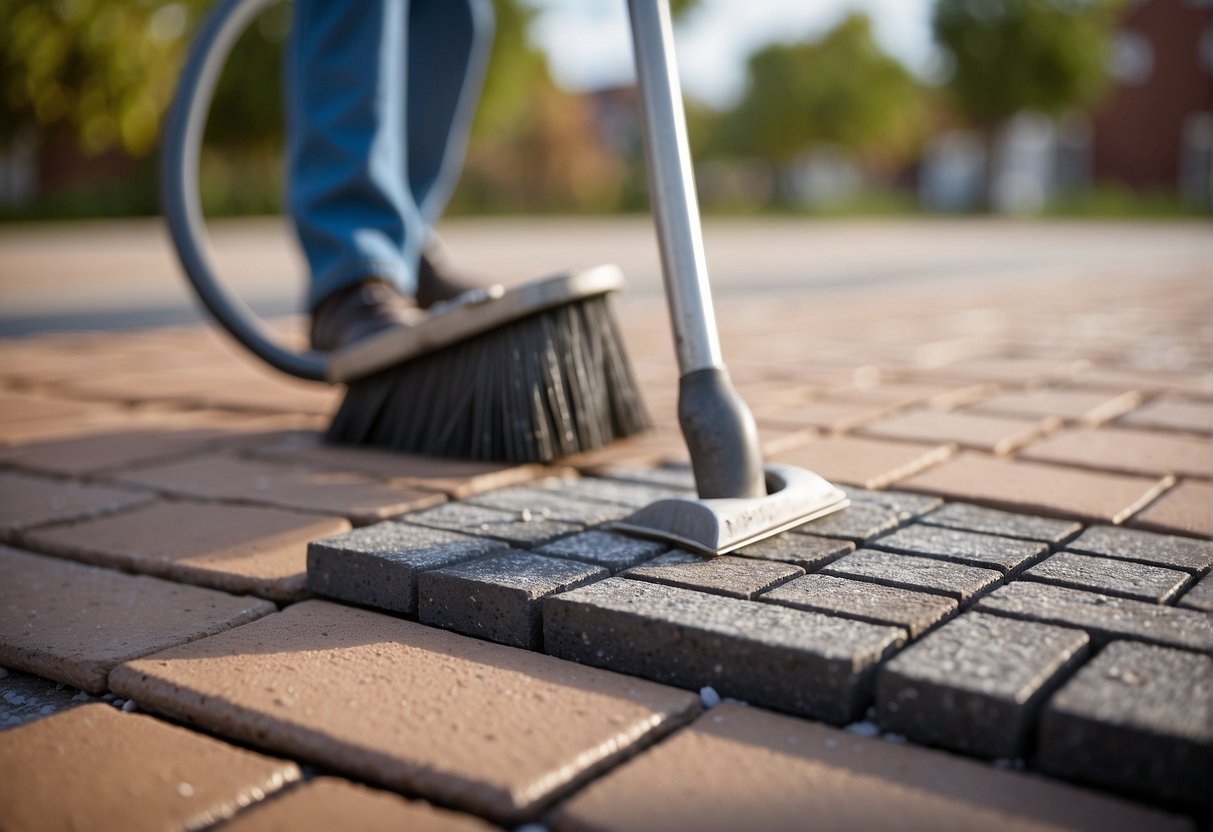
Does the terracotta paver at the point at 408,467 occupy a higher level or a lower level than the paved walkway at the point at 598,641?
higher

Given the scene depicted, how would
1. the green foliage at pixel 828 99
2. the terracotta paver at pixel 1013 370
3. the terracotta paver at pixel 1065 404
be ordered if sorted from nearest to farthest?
the terracotta paver at pixel 1065 404 → the terracotta paver at pixel 1013 370 → the green foliage at pixel 828 99

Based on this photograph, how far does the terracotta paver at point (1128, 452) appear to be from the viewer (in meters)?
1.81

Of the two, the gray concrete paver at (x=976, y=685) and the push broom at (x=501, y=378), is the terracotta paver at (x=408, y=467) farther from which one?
the gray concrete paver at (x=976, y=685)

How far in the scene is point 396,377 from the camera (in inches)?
81.5

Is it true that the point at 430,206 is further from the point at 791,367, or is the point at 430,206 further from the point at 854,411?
the point at 854,411

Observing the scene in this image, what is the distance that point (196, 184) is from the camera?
246 cm

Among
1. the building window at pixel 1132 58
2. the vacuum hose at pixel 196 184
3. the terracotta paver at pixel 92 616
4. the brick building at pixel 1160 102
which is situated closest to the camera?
the terracotta paver at pixel 92 616

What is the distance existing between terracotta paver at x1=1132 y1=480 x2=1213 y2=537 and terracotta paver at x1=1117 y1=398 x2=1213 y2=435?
0.49m

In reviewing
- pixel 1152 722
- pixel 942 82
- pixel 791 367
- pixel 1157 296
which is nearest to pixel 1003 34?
pixel 942 82

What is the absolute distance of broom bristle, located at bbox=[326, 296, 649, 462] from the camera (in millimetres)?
1871

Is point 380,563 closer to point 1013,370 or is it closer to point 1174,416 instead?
point 1174,416

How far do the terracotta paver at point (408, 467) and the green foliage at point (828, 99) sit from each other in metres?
33.7

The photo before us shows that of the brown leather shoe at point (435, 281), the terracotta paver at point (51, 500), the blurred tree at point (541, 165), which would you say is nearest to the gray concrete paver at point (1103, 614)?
the terracotta paver at point (51, 500)

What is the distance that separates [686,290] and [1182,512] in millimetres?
764
